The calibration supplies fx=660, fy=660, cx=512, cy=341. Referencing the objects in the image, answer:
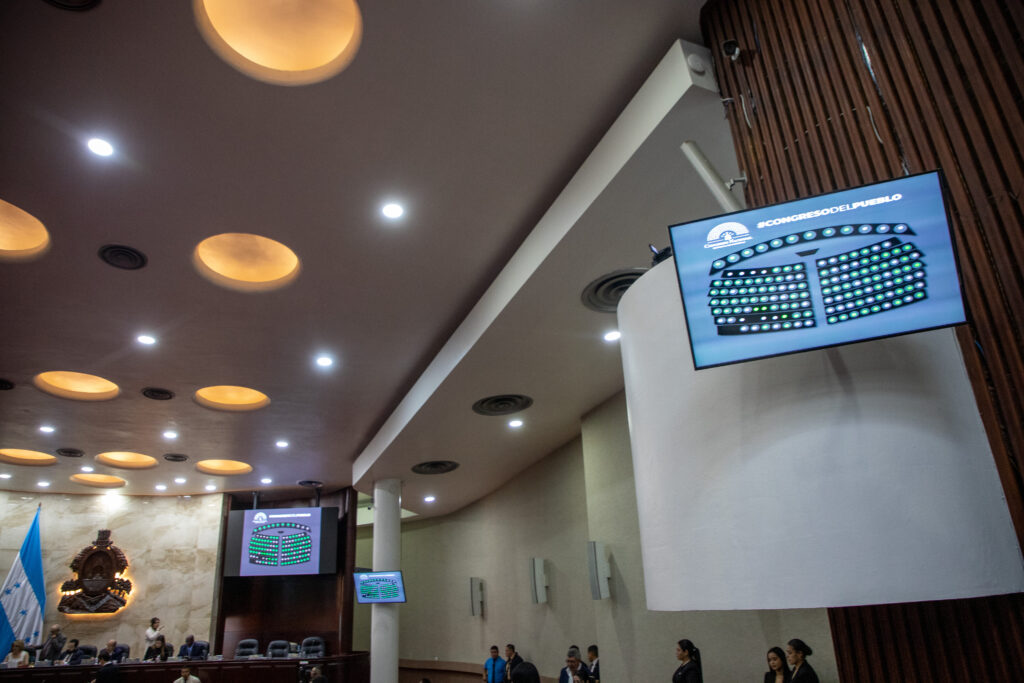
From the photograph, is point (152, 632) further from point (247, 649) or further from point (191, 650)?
point (247, 649)

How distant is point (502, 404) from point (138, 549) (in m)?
12.3

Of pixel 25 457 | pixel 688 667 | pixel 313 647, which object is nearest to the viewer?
pixel 688 667

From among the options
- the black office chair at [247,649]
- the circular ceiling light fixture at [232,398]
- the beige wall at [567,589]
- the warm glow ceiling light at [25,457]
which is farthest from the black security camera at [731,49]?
the black office chair at [247,649]

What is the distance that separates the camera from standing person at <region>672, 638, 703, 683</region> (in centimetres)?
632

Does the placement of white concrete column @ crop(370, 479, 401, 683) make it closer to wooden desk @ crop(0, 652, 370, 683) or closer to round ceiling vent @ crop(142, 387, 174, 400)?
wooden desk @ crop(0, 652, 370, 683)

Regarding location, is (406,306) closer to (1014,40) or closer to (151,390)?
(151,390)

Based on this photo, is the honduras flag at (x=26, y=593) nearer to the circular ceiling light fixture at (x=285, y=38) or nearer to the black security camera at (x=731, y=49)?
the circular ceiling light fixture at (x=285, y=38)

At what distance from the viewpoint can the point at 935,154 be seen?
2527 mm

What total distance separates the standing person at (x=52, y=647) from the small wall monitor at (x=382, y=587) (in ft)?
23.1

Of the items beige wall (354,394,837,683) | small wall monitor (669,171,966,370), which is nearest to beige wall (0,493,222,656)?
beige wall (354,394,837,683)

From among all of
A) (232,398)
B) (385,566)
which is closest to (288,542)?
(385,566)

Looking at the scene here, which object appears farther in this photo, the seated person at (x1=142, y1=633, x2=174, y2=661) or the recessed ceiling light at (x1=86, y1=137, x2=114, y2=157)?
the seated person at (x1=142, y1=633, x2=174, y2=661)

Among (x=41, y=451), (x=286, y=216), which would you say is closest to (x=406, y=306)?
(x=286, y=216)

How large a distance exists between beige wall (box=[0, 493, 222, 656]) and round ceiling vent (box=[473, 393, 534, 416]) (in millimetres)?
10636
